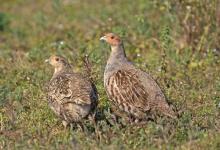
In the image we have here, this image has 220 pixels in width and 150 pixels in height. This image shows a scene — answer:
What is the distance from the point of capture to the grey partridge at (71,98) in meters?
7.87

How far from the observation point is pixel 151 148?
7.09 m

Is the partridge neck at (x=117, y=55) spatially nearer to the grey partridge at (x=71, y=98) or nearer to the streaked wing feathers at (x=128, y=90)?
the streaked wing feathers at (x=128, y=90)

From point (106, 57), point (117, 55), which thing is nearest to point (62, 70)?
point (117, 55)

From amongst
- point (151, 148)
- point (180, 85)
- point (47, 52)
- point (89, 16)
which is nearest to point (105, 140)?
point (151, 148)

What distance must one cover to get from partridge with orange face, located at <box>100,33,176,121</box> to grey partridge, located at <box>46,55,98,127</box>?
0.28 metres

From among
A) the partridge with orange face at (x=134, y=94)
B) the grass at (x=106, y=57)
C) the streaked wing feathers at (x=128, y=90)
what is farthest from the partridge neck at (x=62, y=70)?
the streaked wing feathers at (x=128, y=90)

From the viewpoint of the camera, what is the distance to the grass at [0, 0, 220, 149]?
7.46 meters

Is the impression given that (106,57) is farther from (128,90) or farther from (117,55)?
(128,90)

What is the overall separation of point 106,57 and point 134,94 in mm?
2728

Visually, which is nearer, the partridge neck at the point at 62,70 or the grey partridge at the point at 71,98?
the grey partridge at the point at 71,98

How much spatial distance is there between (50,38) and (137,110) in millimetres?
5368

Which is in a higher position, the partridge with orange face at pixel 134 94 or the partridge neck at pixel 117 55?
the partridge neck at pixel 117 55

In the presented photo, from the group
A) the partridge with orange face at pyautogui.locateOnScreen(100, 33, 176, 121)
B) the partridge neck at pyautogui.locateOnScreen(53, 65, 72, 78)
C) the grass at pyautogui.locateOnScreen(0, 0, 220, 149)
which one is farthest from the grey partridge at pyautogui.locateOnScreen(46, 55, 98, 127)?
the partridge neck at pyautogui.locateOnScreen(53, 65, 72, 78)

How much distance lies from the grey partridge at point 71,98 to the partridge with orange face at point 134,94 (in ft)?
0.90
